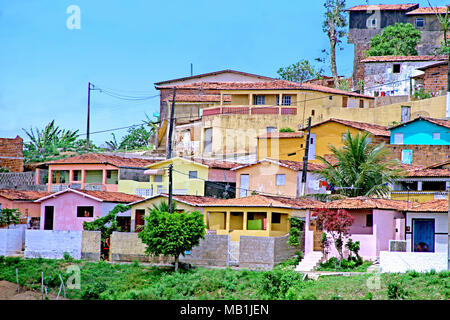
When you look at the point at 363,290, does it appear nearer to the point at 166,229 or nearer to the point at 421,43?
the point at 166,229

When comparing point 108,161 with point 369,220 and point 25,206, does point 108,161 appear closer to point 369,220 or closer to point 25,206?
point 25,206

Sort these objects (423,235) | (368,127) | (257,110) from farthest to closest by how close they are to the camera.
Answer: (257,110) < (368,127) < (423,235)

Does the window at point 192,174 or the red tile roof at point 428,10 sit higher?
the red tile roof at point 428,10

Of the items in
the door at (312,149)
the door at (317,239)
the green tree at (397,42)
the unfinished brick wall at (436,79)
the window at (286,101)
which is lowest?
the door at (317,239)

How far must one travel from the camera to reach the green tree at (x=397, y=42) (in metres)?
73.4

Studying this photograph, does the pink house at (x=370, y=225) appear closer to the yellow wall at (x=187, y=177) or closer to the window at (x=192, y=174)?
the yellow wall at (x=187, y=177)

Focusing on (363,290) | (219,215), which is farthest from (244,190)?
(363,290)

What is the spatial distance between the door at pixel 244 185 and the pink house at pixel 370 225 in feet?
31.1

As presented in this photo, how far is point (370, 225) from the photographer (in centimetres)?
4056

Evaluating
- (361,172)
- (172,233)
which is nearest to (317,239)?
(361,172)

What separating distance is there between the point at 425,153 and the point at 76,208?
20.3m

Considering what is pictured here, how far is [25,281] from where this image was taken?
132 ft

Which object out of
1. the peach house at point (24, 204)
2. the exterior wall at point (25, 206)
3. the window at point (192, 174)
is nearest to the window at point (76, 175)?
the peach house at point (24, 204)

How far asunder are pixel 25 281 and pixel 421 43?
156ft
